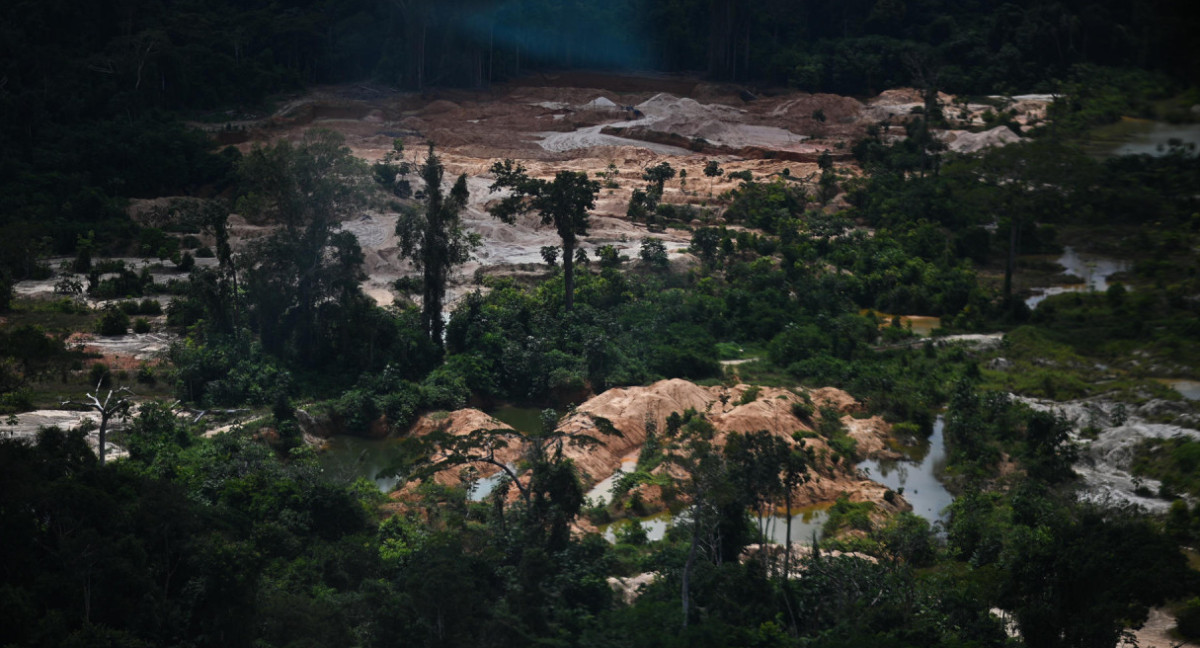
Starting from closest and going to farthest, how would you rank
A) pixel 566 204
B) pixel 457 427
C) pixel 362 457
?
pixel 362 457, pixel 457 427, pixel 566 204

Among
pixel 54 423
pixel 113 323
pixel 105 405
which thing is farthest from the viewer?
pixel 113 323

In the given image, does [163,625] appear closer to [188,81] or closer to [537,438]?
[537,438]

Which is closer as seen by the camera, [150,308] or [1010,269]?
[150,308]

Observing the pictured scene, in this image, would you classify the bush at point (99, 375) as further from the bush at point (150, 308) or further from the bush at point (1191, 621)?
the bush at point (1191, 621)

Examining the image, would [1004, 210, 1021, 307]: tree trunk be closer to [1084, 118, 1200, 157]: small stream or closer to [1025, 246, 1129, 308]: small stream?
[1025, 246, 1129, 308]: small stream

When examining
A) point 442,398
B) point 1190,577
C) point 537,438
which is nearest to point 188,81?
point 442,398

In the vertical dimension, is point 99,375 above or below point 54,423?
above

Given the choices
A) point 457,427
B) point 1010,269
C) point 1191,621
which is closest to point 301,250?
point 457,427

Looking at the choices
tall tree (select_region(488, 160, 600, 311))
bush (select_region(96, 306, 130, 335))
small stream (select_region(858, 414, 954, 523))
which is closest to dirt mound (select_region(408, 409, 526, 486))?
tall tree (select_region(488, 160, 600, 311))

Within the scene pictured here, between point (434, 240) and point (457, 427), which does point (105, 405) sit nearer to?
point (457, 427)

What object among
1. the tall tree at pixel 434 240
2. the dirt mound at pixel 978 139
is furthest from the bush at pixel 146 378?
the dirt mound at pixel 978 139
